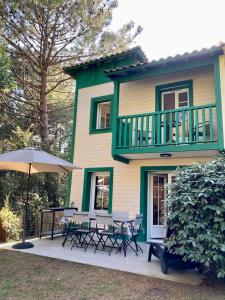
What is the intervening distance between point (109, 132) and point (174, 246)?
208 inches

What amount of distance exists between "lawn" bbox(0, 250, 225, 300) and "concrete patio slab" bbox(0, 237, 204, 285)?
0.82 feet

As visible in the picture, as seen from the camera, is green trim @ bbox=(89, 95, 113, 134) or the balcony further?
green trim @ bbox=(89, 95, 113, 134)

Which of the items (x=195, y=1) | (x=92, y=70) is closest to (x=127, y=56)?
(x=92, y=70)

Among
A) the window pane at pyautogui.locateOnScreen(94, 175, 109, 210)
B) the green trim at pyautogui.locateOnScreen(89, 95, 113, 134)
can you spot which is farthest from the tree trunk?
the window pane at pyautogui.locateOnScreen(94, 175, 109, 210)

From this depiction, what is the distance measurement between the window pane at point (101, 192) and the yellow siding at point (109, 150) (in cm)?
50

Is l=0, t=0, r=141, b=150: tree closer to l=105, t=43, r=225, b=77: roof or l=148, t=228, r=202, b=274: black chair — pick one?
l=105, t=43, r=225, b=77: roof

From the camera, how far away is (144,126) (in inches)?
329

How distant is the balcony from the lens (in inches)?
252

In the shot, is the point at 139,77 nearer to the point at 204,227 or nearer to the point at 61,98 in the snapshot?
the point at 204,227

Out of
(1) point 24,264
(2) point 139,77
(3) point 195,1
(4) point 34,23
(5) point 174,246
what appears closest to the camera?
(5) point 174,246

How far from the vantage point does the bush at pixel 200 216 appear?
3.92 metres

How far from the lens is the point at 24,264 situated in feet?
16.9

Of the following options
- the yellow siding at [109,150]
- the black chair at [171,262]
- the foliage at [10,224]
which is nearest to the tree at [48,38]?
the yellow siding at [109,150]

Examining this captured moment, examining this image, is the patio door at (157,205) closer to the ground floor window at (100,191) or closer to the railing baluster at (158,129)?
the railing baluster at (158,129)
